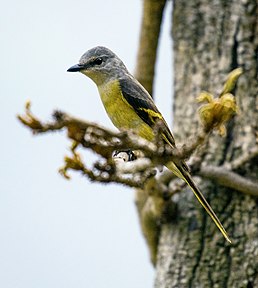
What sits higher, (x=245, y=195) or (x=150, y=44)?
(x=150, y=44)

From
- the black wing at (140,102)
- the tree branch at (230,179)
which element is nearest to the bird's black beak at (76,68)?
the black wing at (140,102)

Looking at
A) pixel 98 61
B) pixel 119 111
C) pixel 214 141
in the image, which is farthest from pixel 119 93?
pixel 214 141

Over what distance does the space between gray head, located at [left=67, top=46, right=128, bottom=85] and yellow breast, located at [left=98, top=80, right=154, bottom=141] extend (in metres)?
0.06

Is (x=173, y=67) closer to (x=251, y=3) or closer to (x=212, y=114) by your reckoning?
(x=251, y=3)

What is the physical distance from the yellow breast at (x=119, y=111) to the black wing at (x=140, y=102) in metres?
0.02

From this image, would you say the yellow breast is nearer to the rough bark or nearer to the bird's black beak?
the bird's black beak

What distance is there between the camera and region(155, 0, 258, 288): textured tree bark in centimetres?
434

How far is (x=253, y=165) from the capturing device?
4492 millimetres

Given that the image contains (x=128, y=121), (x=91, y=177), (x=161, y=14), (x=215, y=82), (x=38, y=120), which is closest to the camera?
(x=38, y=120)

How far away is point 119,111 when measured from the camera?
4336mm

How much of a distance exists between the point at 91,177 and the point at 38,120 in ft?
1.25

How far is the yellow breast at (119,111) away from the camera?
420cm

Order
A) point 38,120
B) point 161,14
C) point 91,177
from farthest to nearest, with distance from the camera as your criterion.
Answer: point 161,14, point 91,177, point 38,120

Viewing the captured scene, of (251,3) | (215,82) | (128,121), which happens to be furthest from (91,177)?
(251,3)
